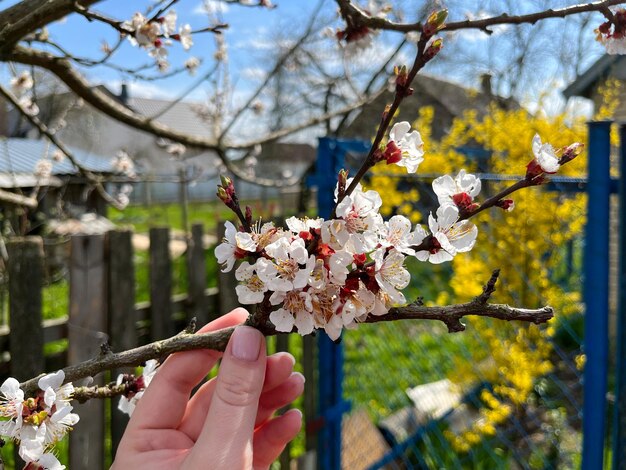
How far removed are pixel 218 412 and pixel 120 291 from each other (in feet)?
3.94

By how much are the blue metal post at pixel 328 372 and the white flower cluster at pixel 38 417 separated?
1.44 meters

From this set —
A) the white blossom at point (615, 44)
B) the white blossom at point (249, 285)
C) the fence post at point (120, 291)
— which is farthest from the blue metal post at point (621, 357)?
the fence post at point (120, 291)

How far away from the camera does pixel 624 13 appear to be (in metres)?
0.98

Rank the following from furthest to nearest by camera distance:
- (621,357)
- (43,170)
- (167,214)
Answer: (167,214)
(43,170)
(621,357)

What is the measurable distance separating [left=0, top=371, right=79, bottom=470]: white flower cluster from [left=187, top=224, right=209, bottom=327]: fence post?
160 cm

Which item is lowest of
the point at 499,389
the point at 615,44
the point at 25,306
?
the point at 499,389

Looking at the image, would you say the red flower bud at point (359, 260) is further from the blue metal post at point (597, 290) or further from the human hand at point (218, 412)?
the blue metal post at point (597, 290)

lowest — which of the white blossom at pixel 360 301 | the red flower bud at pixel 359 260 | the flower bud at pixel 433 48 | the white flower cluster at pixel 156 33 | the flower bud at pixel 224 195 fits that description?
the white blossom at pixel 360 301

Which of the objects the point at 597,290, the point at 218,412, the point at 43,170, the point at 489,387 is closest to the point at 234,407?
the point at 218,412

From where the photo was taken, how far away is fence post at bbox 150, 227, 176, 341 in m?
2.14

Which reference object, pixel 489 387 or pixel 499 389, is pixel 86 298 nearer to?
pixel 499 389

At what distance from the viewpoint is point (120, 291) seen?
74.2 inches

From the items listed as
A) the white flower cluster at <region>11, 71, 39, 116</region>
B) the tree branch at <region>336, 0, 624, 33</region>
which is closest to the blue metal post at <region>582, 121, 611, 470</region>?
the tree branch at <region>336, 0, 624, 33</region>

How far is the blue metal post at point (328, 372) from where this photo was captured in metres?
2.23
